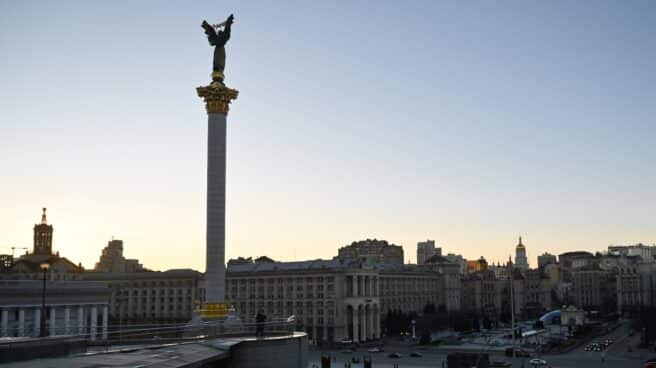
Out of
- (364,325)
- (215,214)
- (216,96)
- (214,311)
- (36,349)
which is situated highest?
(216,96)

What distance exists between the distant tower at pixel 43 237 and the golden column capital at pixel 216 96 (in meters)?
91.7

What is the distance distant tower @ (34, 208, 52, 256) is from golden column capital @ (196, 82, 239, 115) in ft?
301

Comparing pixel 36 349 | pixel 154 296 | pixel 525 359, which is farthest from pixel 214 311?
pixel 154 296

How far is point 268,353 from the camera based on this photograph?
101 ft

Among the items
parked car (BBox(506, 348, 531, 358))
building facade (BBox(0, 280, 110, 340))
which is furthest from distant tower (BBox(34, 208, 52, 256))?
parked car (BBox(506, 348, 531, 358))

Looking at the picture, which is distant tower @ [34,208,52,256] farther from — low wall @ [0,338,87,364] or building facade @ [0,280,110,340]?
low wall @ [0,338,87,364]

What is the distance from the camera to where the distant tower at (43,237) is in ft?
418

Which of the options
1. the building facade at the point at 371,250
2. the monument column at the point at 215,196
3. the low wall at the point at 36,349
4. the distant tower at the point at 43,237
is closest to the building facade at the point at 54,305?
the monument column at the point at 215,196

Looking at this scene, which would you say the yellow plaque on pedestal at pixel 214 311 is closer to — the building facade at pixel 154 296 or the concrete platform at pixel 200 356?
the concrete platform at pixel 200 356

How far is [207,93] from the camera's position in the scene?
46750 mm

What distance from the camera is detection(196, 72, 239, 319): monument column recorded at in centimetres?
4528

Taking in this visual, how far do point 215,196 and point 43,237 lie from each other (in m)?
93.6

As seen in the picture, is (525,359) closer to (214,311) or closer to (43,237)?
(214,311)

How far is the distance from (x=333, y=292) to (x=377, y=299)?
10642 millimetres
